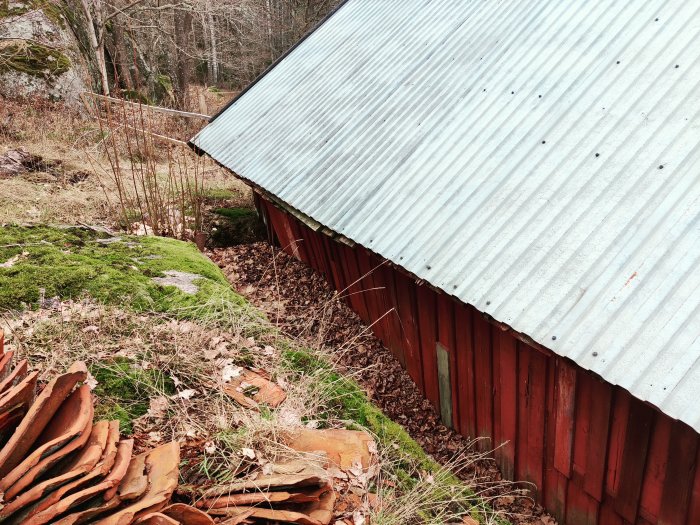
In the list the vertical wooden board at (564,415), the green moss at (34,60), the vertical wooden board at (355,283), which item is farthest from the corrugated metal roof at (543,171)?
the green moss at (34,60)

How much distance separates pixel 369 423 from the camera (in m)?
3.61

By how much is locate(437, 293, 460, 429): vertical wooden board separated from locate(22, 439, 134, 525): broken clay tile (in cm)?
266

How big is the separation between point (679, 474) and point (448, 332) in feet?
6.40

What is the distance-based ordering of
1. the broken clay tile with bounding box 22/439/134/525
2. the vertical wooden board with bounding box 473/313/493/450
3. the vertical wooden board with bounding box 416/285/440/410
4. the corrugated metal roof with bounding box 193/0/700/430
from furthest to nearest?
the vertical wooden board with bounding box 416/285/440/410 → the vertical wooden board with bounding box 473/313/493/450 → the corrugated metal roof with bounding box 193/0/700/430 → the broken clay tile with bounding box 22/439/134/525

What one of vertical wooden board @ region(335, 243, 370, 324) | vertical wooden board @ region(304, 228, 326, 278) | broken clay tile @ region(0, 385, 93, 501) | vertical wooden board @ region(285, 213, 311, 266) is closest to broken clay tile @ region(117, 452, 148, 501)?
broken clay tile @ region(0, 385, 93, 501)

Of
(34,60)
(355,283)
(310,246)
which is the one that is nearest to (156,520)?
(355,283)

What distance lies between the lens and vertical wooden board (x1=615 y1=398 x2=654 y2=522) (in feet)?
9.11

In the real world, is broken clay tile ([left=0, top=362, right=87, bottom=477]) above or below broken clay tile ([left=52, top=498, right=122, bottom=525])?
above

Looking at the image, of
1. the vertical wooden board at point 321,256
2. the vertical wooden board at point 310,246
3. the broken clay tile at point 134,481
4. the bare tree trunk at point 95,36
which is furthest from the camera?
the bare tree trunk at point 95,36

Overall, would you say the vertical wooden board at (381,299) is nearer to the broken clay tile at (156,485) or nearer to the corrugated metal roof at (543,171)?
→ the corrugated metal roof at (543,171)

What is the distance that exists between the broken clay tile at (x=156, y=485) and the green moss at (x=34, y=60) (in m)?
13.5

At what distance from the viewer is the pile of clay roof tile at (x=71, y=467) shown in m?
2.00

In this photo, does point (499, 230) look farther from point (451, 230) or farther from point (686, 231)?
point (686, 231)

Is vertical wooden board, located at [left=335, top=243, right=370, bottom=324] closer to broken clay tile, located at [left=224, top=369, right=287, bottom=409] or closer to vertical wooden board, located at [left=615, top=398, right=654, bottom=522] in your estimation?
broken clay tile, located at [left=224, top=369, right=287, bottom=409]
